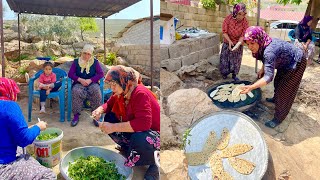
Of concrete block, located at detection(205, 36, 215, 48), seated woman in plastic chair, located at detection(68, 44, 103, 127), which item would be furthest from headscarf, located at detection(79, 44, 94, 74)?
concrete block, located at detection(205, 36, 215, 48)

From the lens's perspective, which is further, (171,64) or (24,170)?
(171,64)

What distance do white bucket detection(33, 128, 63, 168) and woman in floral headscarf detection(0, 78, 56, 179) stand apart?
14cm

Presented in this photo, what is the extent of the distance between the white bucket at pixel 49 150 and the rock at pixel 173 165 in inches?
24.3

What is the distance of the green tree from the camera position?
1.99 m

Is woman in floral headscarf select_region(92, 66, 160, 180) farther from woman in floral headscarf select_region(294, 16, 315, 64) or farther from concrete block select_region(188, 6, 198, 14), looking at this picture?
woman in floral headscarf select_region(294, 16, 315, 64)

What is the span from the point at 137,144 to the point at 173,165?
0.85 ft

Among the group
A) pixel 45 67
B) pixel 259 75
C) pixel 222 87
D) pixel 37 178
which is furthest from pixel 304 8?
pixel 37 178

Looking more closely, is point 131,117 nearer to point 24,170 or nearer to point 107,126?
point 107,126

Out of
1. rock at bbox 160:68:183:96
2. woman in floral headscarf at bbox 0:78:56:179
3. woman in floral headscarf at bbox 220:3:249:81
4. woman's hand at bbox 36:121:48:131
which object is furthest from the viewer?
rock at bbox 160:68:183:96

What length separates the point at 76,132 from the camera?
1.95m

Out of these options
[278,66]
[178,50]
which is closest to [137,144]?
[178,50]

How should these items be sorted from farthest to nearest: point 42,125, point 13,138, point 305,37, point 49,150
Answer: point 305,37 < point 49,150 < point 42,125 < point 13,138

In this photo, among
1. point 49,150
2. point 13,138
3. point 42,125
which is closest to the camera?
point 13,138

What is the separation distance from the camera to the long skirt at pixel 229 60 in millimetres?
1887
